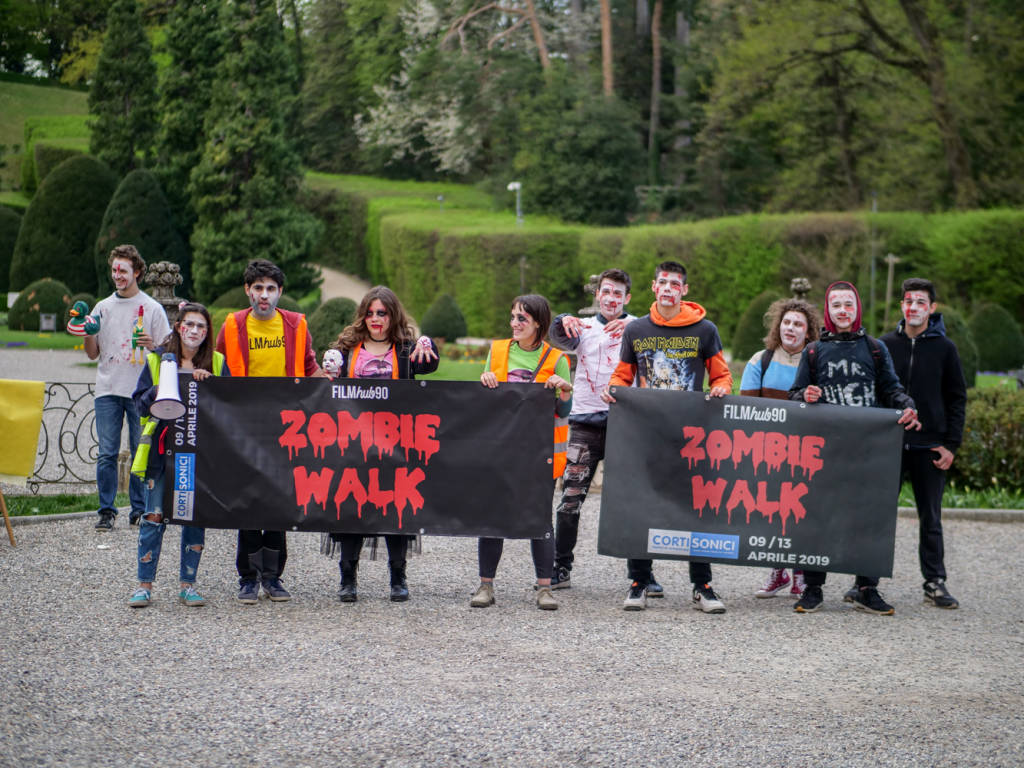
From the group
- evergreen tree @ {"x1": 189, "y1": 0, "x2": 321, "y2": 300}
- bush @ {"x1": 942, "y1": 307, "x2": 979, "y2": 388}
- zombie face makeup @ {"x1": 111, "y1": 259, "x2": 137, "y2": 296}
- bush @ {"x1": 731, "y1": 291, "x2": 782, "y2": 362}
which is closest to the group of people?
zombie face makeup @ {"x1": 111, "y1": 259, "x2": 137, "y2": 296}

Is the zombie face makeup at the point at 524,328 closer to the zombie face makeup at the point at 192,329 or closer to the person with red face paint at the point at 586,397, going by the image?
the person with red face paint at the point at 586,397

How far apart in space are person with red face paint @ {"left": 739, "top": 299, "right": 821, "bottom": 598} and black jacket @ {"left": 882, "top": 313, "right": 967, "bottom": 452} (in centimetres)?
61

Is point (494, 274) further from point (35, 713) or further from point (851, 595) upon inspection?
point (35, 713)

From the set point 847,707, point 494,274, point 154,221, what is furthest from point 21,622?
point 494,274

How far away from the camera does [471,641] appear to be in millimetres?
6488

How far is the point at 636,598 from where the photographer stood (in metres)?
7.32

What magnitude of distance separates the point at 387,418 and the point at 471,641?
159 centimetres

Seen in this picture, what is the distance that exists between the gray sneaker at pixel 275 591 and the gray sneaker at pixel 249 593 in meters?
0.06

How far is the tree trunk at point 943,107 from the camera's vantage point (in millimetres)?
37562

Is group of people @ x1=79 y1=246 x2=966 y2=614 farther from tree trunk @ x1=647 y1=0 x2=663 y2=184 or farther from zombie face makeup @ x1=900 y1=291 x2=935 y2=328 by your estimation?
tree trunk @ x1=647 y1=0 x2=663 y2=184

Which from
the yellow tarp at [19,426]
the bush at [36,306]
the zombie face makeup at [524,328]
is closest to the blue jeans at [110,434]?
the yellow tarp at [19,426]

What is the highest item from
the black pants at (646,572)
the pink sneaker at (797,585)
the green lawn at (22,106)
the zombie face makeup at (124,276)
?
the green lawn at (22,106)

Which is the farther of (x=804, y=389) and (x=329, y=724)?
(x=804, y=389)

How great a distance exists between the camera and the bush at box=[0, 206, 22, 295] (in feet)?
127
